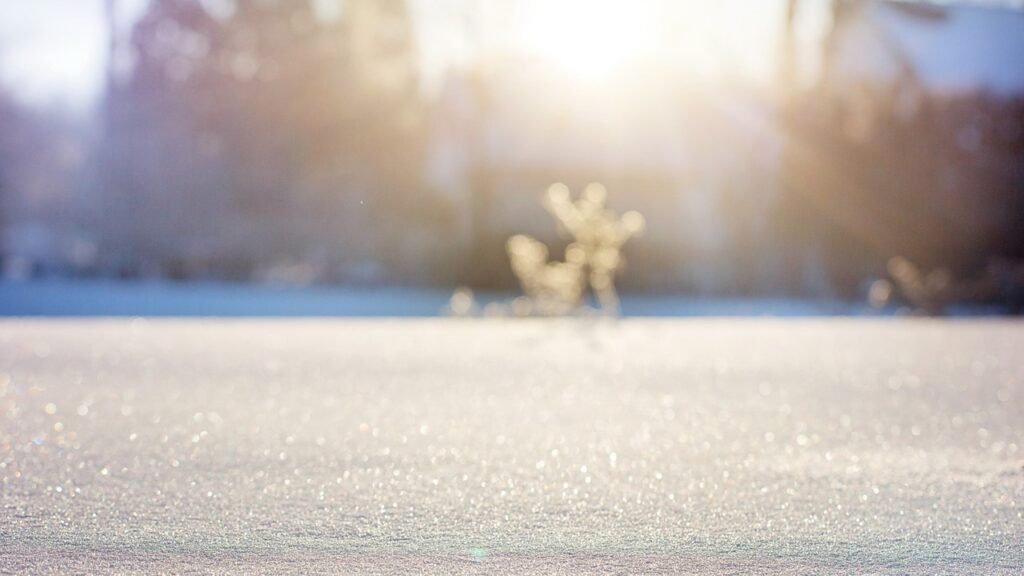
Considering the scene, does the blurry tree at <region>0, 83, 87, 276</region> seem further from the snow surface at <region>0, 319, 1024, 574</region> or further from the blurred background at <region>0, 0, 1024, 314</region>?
the snow surface at <region>0, 319, 1024, 574</region>

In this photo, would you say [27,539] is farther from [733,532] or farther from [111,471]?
[733,532]

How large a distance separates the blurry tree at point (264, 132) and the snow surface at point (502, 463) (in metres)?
9.87

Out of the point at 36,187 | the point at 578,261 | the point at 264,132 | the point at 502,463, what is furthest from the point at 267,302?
the point at 36,187

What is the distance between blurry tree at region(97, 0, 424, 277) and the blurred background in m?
0.04

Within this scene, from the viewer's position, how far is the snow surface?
3.13 meters

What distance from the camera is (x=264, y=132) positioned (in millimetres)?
19281

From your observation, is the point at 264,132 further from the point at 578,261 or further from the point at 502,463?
the point at 502,463

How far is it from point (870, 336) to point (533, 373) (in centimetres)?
455

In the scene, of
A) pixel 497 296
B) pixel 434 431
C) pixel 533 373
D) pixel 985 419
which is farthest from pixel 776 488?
pixel 497 296

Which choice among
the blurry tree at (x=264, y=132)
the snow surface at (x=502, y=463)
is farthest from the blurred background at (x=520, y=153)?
the snow surface at (x=502, y=463)

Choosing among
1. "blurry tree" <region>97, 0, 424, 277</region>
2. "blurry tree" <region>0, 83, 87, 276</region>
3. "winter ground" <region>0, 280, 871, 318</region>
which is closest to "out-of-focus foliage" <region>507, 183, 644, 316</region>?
"winter ground" <region>0, 280, 871, 318</region>

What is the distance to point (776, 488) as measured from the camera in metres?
3.99

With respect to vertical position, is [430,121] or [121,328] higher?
[430,121]

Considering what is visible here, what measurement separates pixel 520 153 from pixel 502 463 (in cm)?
1446
